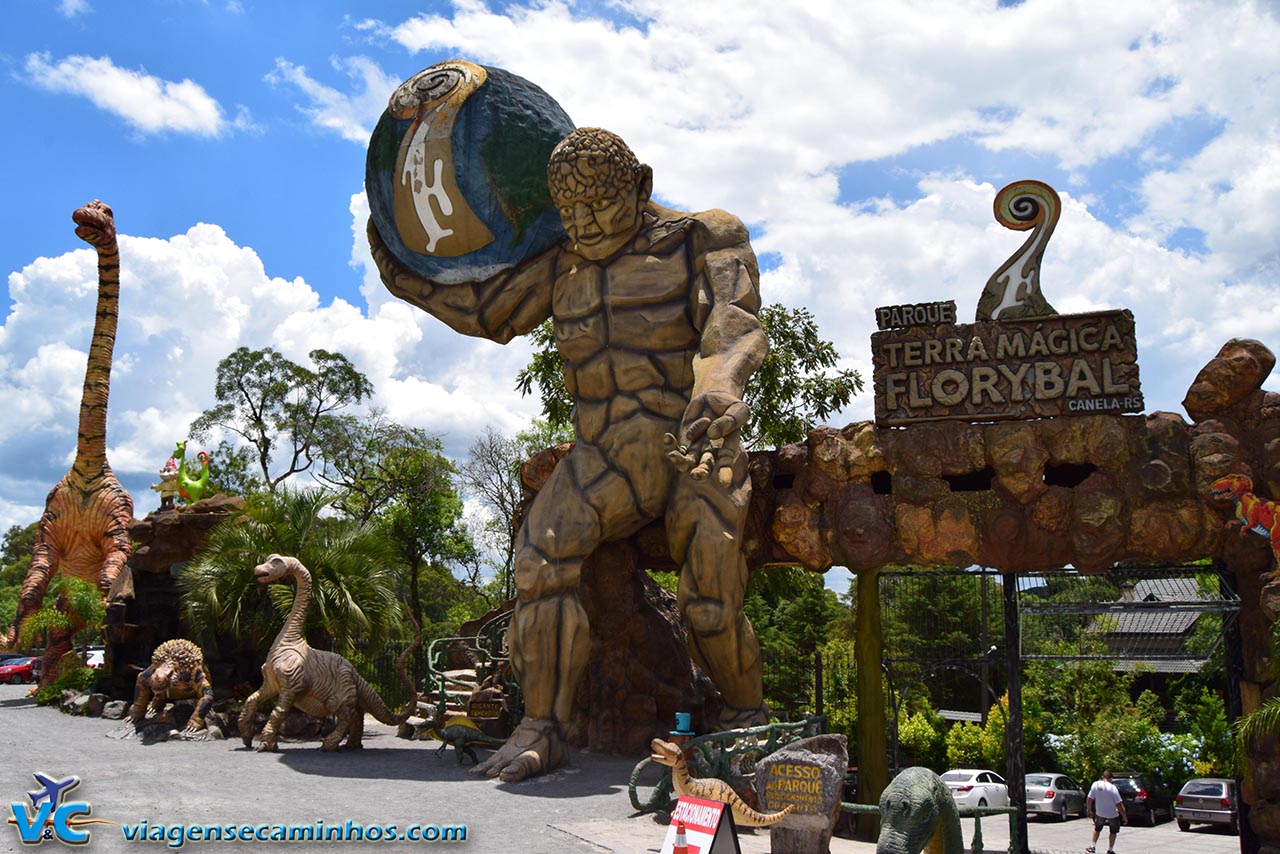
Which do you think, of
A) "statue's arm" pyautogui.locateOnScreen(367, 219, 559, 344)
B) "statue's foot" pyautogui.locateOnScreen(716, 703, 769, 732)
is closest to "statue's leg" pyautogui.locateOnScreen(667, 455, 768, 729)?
"statue's foot" pyautogui.locateOnScreen(716, 703, 769, 732)

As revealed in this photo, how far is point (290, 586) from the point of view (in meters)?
12.6

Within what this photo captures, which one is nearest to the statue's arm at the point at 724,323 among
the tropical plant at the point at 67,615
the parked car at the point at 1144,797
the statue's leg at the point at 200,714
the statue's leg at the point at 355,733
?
the statue's leg at the point at 355,733

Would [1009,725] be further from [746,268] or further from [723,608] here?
[746,268]

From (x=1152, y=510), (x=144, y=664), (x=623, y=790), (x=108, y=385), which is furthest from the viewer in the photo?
(x=108, y=385)

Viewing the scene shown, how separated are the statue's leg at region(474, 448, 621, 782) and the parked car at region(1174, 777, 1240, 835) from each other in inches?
418

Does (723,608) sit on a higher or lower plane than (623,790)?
higher

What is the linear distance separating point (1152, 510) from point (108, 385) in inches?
641

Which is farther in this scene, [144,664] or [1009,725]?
[144,664]

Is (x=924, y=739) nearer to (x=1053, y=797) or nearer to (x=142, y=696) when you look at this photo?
(x=1053, y=797)

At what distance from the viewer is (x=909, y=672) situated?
22.1 meters

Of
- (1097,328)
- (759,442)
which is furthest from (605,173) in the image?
(759,442)

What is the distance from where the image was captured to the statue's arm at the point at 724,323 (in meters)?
6.93

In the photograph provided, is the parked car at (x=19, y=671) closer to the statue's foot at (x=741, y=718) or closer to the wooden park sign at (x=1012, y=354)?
the statue's foot at (x=741, y=718)

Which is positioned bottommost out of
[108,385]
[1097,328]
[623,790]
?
[623,790]
